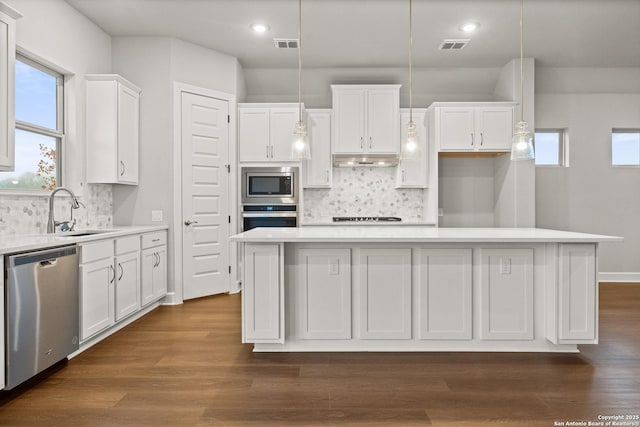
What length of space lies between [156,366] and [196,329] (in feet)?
2.75

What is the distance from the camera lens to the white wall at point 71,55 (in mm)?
3340

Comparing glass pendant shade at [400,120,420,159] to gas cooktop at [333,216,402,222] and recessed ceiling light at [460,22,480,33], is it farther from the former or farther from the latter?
gas cooktop at [333,216,402,222]

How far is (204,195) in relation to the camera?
4.85m

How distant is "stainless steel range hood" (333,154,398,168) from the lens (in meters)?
Result: 5.48

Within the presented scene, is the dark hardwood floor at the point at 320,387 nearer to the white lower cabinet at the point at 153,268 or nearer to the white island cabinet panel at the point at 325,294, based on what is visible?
the white island cabinet panel at the point at 325,294

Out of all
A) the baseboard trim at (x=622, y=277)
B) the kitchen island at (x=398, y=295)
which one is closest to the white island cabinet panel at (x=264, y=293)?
the kitchen island at (x=398, y=295)

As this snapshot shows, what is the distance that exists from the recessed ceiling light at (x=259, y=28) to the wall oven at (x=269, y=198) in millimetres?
1652

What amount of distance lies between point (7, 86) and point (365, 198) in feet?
14.2

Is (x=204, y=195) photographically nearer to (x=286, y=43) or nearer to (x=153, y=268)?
(x=153, y=268)

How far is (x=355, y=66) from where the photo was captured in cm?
554

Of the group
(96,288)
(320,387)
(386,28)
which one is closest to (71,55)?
(96,288)

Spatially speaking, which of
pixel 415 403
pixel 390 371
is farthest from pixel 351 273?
pixel 415 403

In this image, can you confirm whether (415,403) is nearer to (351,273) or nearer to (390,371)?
(390,371)

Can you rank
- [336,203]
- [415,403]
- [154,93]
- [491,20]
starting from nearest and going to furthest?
[415,403], [491,20], [154,93], [336,203]
